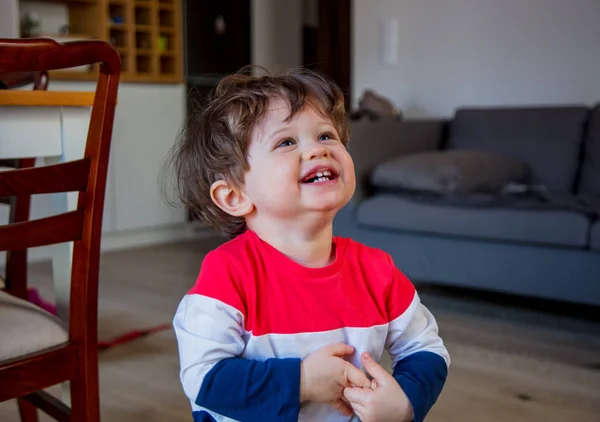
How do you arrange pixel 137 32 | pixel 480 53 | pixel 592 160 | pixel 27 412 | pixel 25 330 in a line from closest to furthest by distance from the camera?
pixel 25 330
pixel 27 412
pixel 592 160
pixel 480 53
pixel 137 32

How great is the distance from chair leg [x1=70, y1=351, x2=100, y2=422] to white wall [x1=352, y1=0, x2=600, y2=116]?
9.70 ft

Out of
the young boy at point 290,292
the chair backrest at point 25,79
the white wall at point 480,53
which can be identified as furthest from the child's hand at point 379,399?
the white wall at point 480,53

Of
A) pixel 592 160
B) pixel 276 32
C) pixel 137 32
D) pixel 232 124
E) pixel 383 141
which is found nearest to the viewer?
pixel 232 124

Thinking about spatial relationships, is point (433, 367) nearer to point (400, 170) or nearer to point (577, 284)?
point (577, 284)

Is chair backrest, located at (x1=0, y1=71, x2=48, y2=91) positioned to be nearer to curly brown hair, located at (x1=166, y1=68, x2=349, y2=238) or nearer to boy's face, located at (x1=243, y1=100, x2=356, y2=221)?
curly brown hair, located at (x1=166, y1=68, x2=349, y2=238)

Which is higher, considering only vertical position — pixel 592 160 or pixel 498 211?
pixel 592 160

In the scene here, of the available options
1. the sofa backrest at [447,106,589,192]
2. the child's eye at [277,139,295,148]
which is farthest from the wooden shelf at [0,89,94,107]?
the sofa backrest at [447,106,589,192]

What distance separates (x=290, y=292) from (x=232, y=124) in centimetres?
24

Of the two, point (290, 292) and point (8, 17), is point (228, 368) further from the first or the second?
point (8, 17)

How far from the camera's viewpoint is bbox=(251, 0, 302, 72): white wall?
5391 millimetres

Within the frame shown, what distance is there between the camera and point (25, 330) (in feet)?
3.50

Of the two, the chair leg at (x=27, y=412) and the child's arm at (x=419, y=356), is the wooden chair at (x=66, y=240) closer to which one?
the chair leg at (x=27, y=412)

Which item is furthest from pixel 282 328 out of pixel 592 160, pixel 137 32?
pixel 137 32

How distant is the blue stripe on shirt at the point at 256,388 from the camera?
82 cm
